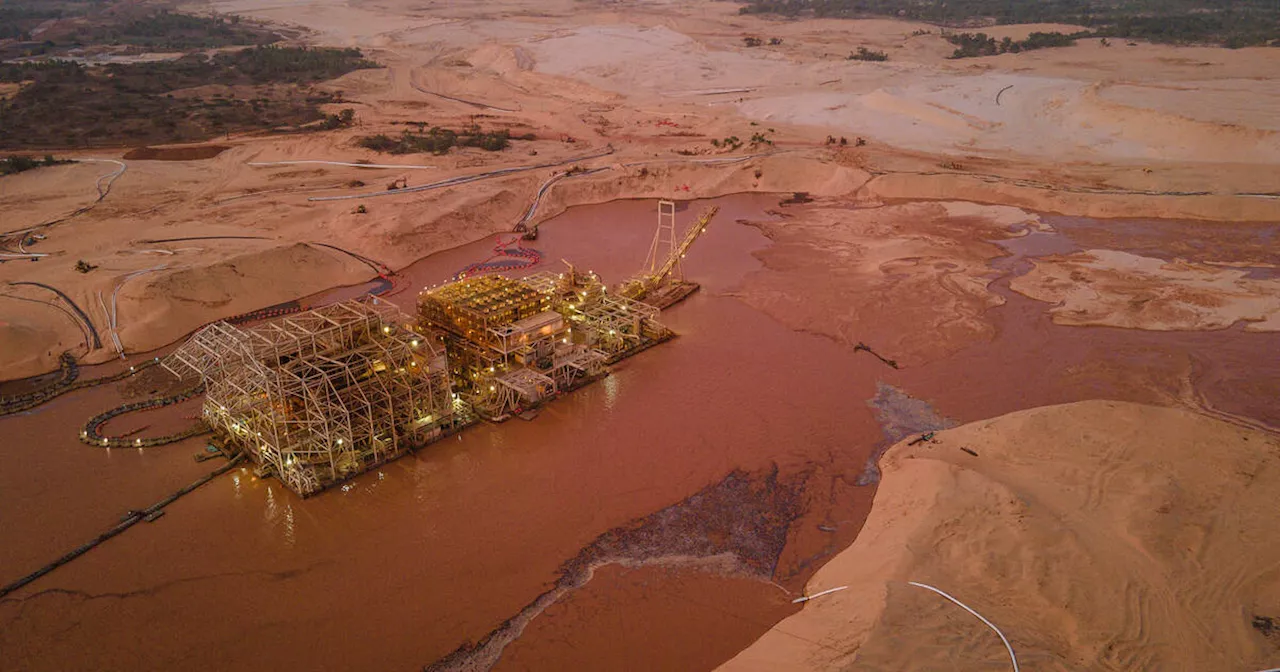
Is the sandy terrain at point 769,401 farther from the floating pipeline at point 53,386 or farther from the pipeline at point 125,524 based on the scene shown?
the floating pipeline at point 53,386

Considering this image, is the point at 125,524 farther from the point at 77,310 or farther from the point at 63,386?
the point at 77,310

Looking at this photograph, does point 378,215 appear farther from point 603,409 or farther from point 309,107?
point 309,107

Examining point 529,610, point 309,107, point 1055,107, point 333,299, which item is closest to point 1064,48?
point 1055,107

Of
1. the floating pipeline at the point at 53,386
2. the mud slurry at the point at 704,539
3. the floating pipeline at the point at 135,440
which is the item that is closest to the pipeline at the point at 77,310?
the floating pipeline at the point at 53,386

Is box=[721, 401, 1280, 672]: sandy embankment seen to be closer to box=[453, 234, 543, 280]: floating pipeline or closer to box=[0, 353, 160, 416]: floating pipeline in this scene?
box=[453, 234, 543, 280]: floating pipeline

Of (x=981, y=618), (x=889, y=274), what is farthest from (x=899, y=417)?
(x=889, y=274)
